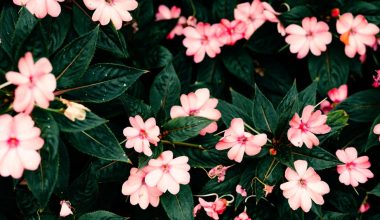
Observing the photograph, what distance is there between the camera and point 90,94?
1.62 meters

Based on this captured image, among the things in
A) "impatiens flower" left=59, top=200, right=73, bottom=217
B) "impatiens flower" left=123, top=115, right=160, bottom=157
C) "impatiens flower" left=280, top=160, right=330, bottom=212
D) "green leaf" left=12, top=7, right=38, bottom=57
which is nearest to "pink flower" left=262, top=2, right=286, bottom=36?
"impatiens flower" left=280, top=160, right=330, bottom=212

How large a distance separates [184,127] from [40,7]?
2.12ft

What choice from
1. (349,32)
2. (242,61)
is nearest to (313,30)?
(349,32)

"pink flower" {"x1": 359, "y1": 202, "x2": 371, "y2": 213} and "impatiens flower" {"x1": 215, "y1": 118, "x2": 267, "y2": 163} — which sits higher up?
"impatiens flower" {"x1": 215, "y1": 118, "x2": 267, "y2": 163}

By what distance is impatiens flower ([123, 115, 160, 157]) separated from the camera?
1646 millimetres

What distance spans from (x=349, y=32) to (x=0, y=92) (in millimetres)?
1469

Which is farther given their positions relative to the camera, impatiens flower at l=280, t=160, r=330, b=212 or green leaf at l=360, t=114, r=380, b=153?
green leaf at l=360, t=114, r=380, b=153

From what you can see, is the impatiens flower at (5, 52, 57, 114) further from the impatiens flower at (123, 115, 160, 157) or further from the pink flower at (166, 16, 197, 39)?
the pink flower at (166, 16, 197, 39)

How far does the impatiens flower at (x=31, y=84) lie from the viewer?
1243 millimetres

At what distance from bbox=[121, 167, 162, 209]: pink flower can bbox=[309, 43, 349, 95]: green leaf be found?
37.9 inches

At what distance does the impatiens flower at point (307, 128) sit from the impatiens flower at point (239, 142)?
11 centimetres

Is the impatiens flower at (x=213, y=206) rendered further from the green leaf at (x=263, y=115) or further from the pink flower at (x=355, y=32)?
the pink flower at (x=355, y=32)

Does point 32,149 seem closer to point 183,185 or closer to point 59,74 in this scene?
point 59,74

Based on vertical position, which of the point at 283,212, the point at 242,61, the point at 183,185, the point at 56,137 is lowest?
the point at 283,212
